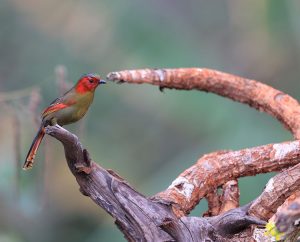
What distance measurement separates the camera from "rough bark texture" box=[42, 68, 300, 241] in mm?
2236

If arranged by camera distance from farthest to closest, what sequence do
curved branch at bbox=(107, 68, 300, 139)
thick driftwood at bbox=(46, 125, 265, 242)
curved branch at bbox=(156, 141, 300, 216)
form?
curved branch at bbox=(107, 68, 300, 139)
curved branch at bbox=(156, 141, 300, 216)
thick driftwood at bbox=(46, 125, 265, 242)

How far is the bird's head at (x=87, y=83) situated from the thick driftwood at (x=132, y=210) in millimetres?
386

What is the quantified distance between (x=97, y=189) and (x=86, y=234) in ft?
11.3

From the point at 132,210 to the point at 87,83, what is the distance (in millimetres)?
566

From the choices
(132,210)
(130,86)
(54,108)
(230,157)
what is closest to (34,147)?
(54,108)

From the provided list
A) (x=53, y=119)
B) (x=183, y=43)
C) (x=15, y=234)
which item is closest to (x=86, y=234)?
(x=15, y=234)

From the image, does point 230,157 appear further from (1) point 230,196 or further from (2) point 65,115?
(2) point 65,115

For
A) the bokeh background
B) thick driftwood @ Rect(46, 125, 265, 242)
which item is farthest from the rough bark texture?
the bokeh background

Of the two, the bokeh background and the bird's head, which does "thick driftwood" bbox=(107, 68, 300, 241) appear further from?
the bokeh background

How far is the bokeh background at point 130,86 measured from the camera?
18.9ft

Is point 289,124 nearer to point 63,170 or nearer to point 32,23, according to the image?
point 63,170

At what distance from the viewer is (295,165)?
2570mm

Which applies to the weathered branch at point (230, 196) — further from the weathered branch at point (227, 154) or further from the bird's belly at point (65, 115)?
the bird's belly at point (65, 115)

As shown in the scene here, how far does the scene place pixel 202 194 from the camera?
2.63m
